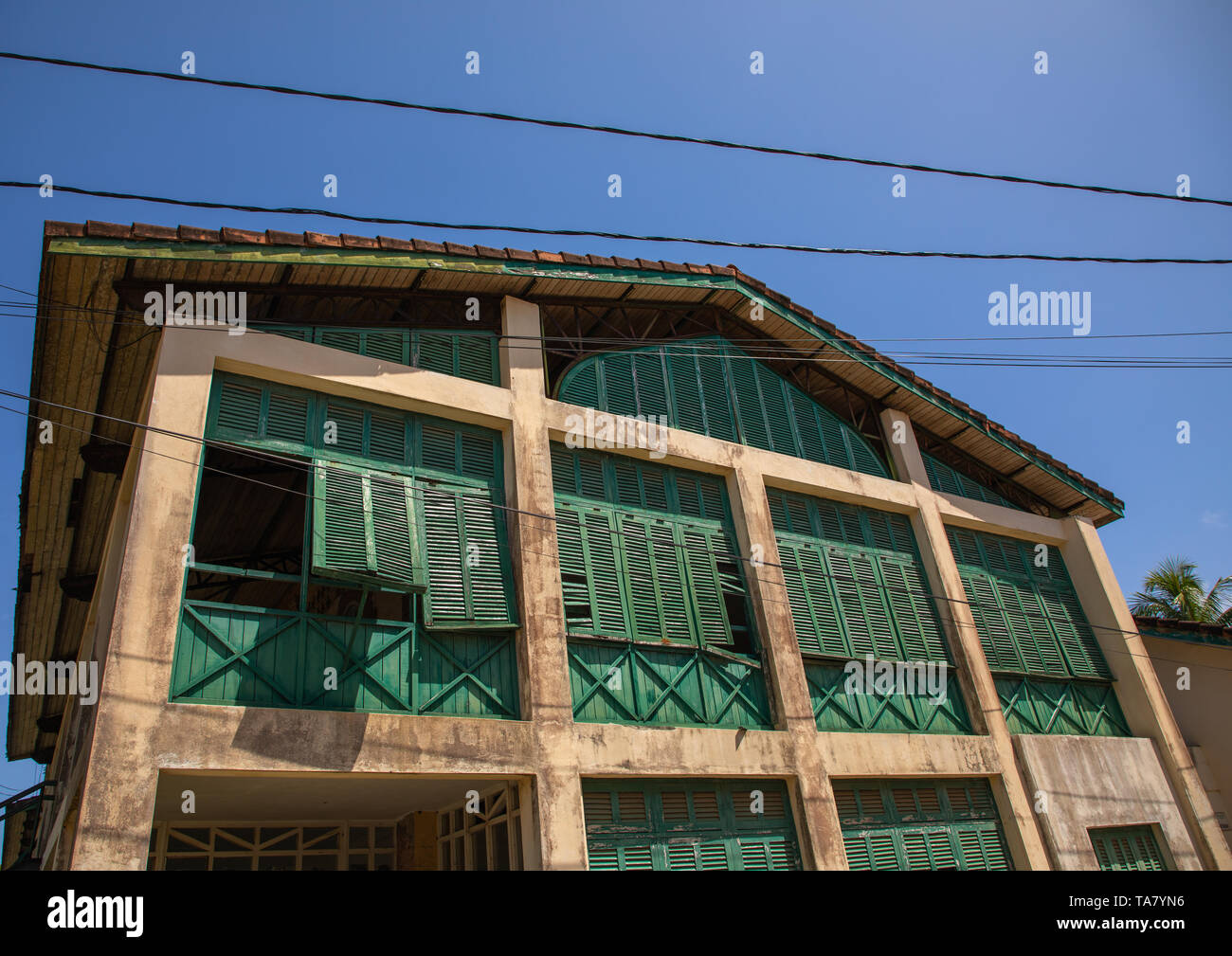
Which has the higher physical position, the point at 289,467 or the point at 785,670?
the point at 289,467

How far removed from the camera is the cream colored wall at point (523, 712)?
24.6 feet

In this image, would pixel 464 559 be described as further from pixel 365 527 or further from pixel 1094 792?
pixel 1094 792

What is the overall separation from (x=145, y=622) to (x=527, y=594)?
3.78 metres

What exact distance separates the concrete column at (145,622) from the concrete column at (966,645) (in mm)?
10682

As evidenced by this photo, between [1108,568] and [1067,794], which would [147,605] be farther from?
[1108,568]

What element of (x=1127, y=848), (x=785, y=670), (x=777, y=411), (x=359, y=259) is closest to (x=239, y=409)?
(x=359, y=259)

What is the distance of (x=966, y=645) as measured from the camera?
527 inches

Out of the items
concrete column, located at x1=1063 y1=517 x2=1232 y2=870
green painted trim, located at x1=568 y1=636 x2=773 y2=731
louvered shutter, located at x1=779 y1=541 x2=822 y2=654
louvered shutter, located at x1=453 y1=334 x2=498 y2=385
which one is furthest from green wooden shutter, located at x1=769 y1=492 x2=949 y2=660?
louvered shutter, located at x1=453 y1=334 x2=498 y2=385

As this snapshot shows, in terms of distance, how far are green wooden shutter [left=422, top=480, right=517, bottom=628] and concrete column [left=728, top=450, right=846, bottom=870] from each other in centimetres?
357

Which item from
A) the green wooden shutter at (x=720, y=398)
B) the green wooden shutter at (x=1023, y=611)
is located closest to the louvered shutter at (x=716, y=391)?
the green wooden shutter at (x=720, y=398)

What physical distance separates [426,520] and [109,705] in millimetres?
3567

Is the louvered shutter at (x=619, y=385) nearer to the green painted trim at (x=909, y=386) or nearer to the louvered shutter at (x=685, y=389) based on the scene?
the louvered shutter at (x=685, y=389)

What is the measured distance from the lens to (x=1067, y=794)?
1298cm
